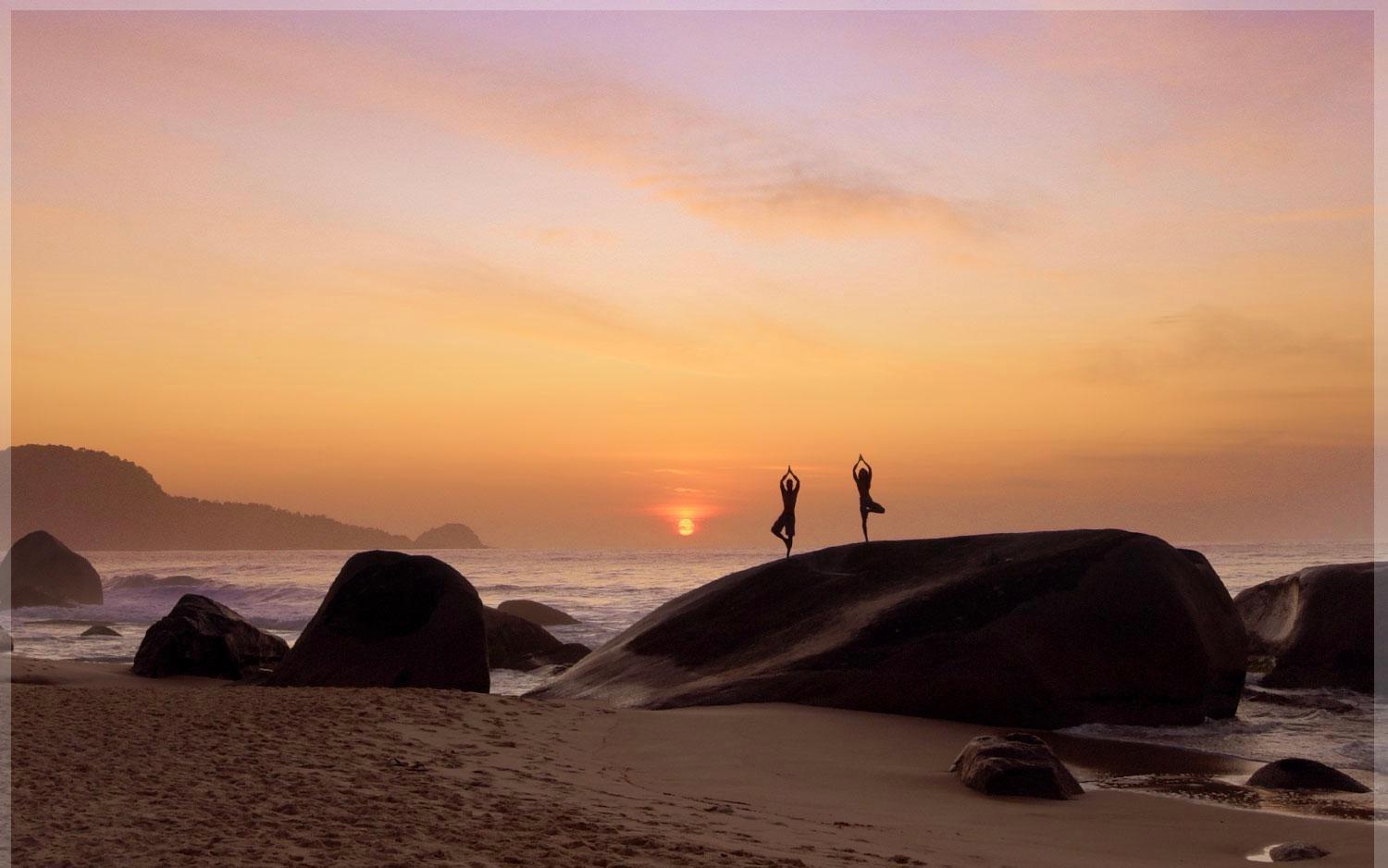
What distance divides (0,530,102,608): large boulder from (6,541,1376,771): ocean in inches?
68.4

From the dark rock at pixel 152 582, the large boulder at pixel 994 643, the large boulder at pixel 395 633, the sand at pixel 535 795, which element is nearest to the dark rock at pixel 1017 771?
the sand at pixel 535 795

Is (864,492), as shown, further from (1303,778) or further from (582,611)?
(582,611)

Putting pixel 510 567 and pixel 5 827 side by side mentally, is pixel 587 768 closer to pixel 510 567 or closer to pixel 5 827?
pixel 5 827

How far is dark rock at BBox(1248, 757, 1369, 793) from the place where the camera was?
1026 centimetres

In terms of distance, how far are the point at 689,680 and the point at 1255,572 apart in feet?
182

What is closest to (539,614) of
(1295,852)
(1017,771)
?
(1017,771)

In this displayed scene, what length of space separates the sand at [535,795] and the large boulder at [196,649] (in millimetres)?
6819

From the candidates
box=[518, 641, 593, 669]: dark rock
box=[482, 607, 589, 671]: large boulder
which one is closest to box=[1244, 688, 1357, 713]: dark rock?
box=[518, 641, 593, 669]: dark rock

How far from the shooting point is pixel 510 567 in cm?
9625

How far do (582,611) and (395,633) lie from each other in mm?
30243

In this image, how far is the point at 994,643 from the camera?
14.3 metres

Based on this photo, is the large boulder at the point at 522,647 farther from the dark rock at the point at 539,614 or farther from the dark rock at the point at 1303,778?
the dark rock at the point at 1303,778

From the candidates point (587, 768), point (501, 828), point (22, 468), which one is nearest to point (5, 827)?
point (501, 828)

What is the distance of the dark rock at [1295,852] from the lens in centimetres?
737
